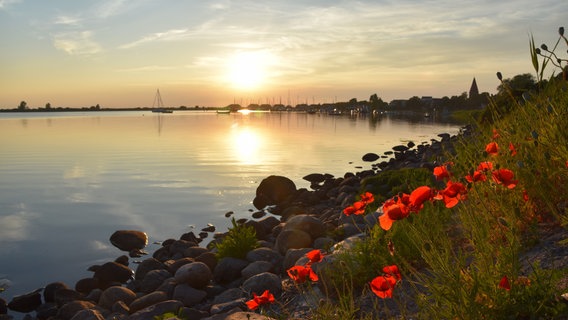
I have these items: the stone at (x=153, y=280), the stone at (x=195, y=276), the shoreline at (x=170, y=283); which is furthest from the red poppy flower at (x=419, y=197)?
the stone at (x=153, y=280)

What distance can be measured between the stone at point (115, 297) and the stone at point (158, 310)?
166 centimetres

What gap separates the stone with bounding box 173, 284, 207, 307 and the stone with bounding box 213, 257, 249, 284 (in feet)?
2.35

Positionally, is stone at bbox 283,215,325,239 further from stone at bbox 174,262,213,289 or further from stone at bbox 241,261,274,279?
stone at bbox 174,262,213,289

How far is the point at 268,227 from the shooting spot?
47.6 ft

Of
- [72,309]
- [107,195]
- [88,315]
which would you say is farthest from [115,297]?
[107,195]

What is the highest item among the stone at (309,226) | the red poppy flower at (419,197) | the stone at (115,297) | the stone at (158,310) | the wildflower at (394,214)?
the red poppy flower at (419,197)

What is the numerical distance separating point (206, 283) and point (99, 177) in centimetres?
2122

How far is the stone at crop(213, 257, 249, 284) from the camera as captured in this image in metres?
9.99

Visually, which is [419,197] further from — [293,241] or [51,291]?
[51,291]

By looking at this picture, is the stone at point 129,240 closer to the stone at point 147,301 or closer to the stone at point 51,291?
the stone at point 51,291

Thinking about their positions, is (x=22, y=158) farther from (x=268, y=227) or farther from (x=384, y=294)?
(x=384, y=294)

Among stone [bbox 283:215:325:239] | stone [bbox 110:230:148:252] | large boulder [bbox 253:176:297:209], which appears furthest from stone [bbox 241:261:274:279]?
large boulder [bbox 253:176:297:209]

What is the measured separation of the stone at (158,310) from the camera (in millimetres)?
8109

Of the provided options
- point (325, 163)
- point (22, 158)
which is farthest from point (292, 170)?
point (22, 158)
